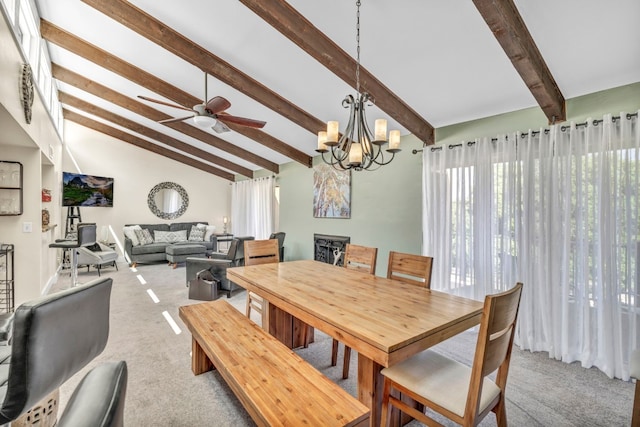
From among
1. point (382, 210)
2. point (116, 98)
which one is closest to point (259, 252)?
point (382, 210)

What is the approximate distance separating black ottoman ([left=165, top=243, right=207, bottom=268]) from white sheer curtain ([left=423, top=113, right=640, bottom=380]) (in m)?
5.32

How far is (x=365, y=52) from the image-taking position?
2.77 meters

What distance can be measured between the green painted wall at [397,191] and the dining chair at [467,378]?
2.21 m

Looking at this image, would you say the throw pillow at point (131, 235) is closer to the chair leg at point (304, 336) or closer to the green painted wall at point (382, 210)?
the green painted wall at point (382, 210)

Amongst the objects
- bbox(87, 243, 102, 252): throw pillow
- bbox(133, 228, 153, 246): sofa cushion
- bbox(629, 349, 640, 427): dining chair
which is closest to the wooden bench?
bbox(629, 349, 640, 427): dining chair

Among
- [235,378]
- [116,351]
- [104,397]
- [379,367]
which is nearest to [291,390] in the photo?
[235,378]

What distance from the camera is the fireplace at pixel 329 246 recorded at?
5156 millimetres

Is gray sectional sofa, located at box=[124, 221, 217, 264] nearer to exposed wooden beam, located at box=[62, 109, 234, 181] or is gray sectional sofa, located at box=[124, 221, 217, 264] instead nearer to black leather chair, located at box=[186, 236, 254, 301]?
exposed wooden beam, located at box=[62, 109, 234, 181]

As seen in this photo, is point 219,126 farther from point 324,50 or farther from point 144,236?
point 144,236

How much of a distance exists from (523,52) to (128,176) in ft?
27.2

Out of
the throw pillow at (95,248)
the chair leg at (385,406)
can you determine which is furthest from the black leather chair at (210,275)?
the chair leg at (385,406)

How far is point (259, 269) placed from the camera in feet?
9.29

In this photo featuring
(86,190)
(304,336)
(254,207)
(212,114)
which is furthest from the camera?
(254,207)

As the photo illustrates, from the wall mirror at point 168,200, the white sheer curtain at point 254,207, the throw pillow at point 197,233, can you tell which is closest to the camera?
the white sheer curtain at point 254,207
